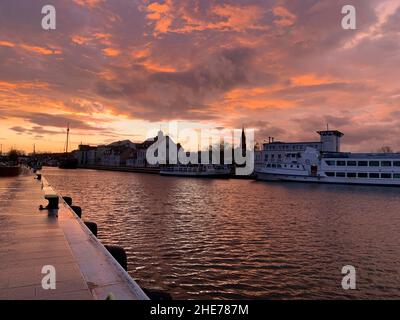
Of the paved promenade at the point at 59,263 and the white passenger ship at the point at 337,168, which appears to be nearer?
the paved promenade at the point at 59,263

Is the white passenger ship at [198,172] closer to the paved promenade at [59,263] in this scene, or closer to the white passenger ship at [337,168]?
the white passenger ship at [337,168]

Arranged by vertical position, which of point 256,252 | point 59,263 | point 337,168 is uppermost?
point 337,168

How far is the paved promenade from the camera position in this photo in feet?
19.9

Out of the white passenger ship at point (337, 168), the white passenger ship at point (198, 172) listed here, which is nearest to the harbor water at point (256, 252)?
the white passenger ship at point (337, 168)

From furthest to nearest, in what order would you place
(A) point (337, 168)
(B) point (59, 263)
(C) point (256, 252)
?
(A) point (337, 168), (C) point (256, 252), (B) point (59, 263)

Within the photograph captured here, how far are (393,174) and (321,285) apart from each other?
271 ft

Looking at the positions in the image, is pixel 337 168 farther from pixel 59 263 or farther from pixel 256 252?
pixel 59 263

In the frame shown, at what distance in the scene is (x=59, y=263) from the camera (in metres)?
7.87

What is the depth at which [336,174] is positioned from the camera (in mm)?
88625

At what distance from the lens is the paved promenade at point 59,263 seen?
6.07 meters

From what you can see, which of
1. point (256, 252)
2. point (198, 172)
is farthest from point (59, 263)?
point (198, 172)

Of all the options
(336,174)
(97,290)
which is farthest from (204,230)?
(336,174)

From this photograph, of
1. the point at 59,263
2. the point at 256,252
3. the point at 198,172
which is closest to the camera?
the point at 59,263

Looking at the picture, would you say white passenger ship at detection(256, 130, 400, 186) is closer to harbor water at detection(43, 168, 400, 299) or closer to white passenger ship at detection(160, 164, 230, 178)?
white passenger ship at detection(160, 164, 230, 178)
